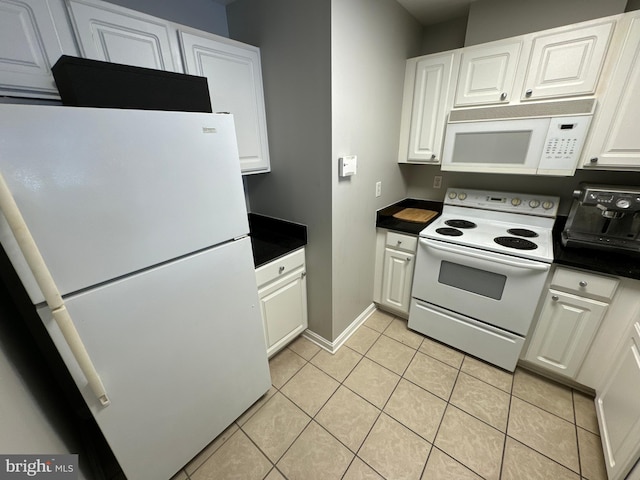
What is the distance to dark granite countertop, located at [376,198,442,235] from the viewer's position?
1.98 meters

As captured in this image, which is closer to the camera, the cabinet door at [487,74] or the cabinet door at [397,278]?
the cabinet door at [487,74]

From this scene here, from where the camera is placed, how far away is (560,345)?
1.55 metres

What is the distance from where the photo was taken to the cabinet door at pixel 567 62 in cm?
136

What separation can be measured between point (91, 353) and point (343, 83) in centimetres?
163

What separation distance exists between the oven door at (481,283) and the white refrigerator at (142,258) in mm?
1281

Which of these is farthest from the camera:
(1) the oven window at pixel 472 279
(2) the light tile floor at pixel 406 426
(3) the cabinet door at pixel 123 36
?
(1) the oven window at pixel 472 279

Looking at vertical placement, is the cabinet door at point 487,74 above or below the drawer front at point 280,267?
above

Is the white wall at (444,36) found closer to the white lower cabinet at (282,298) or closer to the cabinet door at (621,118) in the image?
the cabinet door at (621,118)

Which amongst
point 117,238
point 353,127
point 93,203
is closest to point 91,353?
point 117,238

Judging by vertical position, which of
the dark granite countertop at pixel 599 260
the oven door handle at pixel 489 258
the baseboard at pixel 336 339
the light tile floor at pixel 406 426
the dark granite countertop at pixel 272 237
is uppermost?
the dark granite countertop at pixel 272 237

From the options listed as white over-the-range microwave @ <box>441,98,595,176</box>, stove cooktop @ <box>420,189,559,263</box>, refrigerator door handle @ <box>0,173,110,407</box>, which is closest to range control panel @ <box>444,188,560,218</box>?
stove cooktop @ <box>420,189,559,263</box>

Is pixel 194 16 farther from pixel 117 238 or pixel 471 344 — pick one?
pixel 471 344

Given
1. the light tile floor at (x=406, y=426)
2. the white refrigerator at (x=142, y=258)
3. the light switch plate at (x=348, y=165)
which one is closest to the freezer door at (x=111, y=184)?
the white refrigerator at (x=142, y=258)

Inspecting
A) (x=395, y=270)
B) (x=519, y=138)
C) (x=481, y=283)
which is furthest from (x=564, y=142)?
(x=395, y=270)
